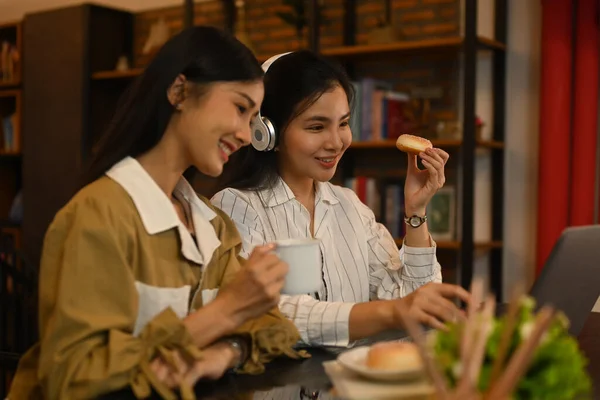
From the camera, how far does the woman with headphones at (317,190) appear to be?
6.31ft

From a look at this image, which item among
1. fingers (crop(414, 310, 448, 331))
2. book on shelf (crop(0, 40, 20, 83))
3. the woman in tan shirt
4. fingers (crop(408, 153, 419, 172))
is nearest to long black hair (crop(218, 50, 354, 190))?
fingers (crop(408, 153, 419, 172))

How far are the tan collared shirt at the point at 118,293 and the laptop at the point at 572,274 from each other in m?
0.49

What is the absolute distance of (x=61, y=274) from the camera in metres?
1.19

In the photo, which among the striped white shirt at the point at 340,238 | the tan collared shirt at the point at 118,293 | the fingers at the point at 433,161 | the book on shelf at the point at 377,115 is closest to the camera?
the tan collared shirt at the point at 118,293

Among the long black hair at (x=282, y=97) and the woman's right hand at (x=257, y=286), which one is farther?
the long black hair at (x=282, y=97)

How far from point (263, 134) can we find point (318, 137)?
5.5 inches

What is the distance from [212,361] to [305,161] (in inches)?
31.6

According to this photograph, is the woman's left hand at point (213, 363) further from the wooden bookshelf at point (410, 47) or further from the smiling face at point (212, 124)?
the wooden bookshelf at point (410, 47)

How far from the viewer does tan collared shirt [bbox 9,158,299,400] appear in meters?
1.15

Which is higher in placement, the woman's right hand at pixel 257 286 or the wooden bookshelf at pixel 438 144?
the wooden bookshelf at pixel 438 144

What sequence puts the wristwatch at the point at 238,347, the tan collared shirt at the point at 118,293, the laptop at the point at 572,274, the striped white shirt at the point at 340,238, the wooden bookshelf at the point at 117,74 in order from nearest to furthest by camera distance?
1. the tan collared shirt at the point at 118,293
2. the wristwatch at the point at 238,347
3. the laptop at the point at 572,274
4. the striped white shirt at the point at 340,238
5. the wooden bookshelf at the point at 117,74

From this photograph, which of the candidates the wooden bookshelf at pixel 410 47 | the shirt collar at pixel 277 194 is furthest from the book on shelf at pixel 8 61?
the shirt collar at pixel 277 194

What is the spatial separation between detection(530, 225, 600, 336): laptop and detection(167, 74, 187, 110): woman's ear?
74cm

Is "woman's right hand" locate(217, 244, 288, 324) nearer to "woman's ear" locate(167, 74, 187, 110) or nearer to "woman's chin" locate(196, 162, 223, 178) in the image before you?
"woman's chin" locate(196, 162, 223, 178)
